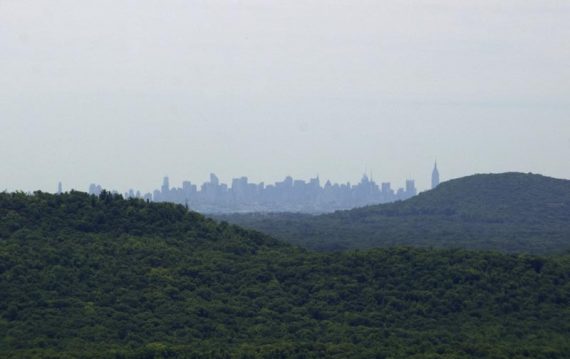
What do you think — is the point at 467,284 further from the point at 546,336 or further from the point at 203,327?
the point at 203,327

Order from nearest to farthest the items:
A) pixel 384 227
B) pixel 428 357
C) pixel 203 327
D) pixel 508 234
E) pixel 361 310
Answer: pixel 428 357 < pixel 203 327 < pixel 361 310 < pixel 508 234 < pixel 384 227

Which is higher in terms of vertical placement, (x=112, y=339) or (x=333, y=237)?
(x=333, y=237)

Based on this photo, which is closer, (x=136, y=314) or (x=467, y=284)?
(x=136, y=314)

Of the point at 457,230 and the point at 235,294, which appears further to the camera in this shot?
the point at 457,230

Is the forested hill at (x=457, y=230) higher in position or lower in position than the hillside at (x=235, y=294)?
higher

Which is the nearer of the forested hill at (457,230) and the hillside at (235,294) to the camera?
the hillside at (235,294)

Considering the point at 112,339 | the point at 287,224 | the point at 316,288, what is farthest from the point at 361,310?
the point at 287,224

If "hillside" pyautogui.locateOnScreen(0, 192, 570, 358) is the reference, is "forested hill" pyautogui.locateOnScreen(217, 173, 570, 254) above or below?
above

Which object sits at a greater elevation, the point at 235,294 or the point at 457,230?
the point at 457,230
